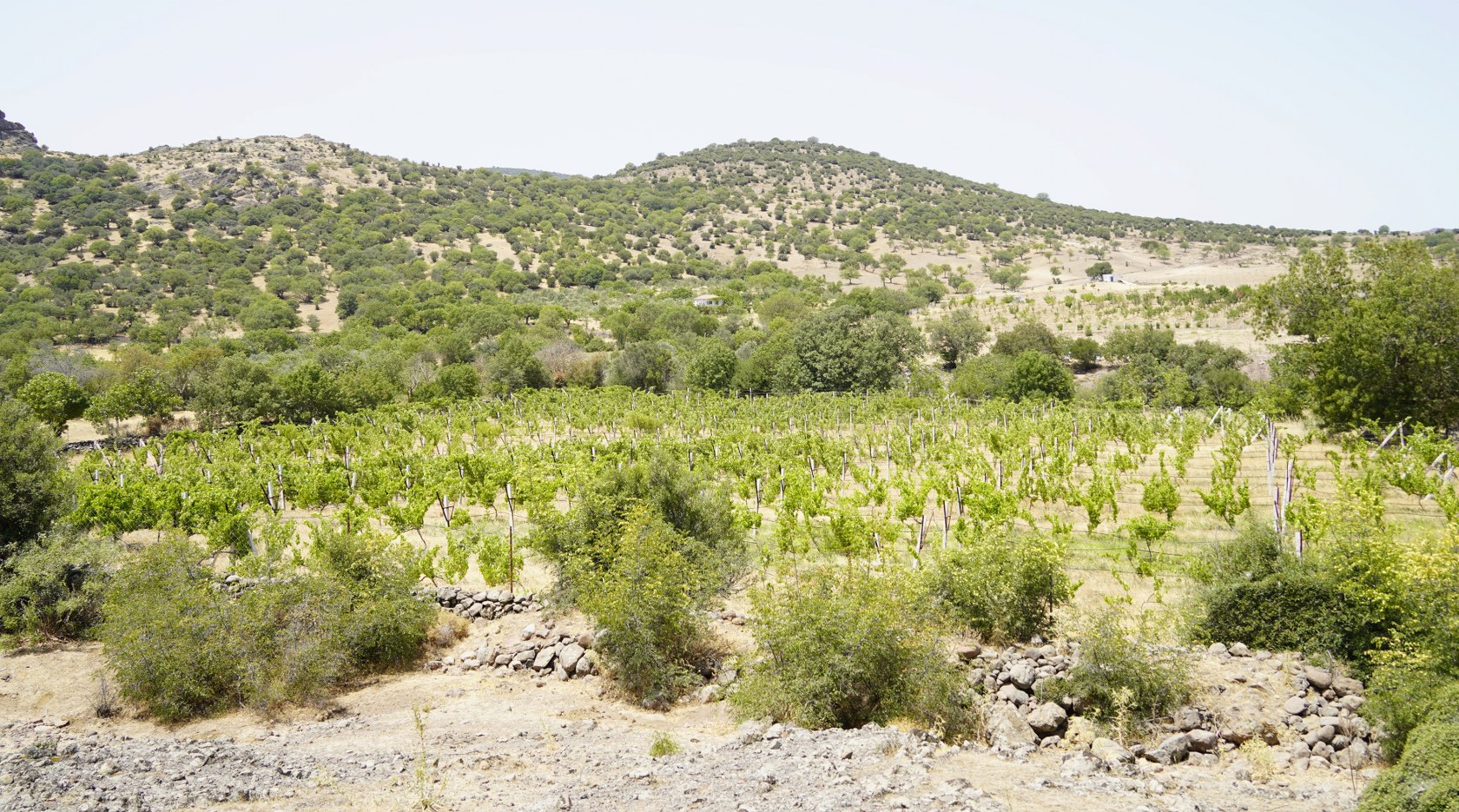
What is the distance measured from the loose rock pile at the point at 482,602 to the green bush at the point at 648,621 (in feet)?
11.5

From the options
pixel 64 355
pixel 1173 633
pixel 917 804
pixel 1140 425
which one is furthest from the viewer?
pixel 64 355

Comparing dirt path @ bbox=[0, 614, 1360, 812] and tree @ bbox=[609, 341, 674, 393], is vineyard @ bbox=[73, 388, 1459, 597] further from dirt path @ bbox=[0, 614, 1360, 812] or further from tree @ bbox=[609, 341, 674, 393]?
tree @ bbox=[609, 341, 674, 393]

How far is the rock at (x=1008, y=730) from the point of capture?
424 inches

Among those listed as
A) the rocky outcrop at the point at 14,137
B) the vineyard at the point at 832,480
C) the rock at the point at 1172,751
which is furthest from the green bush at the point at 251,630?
the rocky outcrop at the point at 14,137

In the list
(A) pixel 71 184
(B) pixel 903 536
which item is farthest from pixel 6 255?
(B) pixel 903 536

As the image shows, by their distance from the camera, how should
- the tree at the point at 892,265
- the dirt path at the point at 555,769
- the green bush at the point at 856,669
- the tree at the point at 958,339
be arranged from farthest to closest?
1. the tree at the point at 892,265
2. the tree at the point at 958,339
3. the green bush at the point at 856,669
4. the dirt path at the point at 555,769

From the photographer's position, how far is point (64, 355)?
5050cm

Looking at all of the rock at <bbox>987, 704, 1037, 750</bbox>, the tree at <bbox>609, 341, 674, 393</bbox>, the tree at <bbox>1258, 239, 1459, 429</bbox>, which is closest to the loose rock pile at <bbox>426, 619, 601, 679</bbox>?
the rock at <bbox>987, 704, 1037, 750</bbox>

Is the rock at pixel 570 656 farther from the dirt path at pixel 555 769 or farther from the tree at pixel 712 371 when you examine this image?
the tree at pixel 712 371

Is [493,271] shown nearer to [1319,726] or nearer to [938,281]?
[938,281]

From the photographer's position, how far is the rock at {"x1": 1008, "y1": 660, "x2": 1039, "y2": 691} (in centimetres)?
1217

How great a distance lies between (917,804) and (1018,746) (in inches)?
118

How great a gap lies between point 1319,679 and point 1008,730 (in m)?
4.82

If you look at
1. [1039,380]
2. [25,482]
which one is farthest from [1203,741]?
[1039,380]
